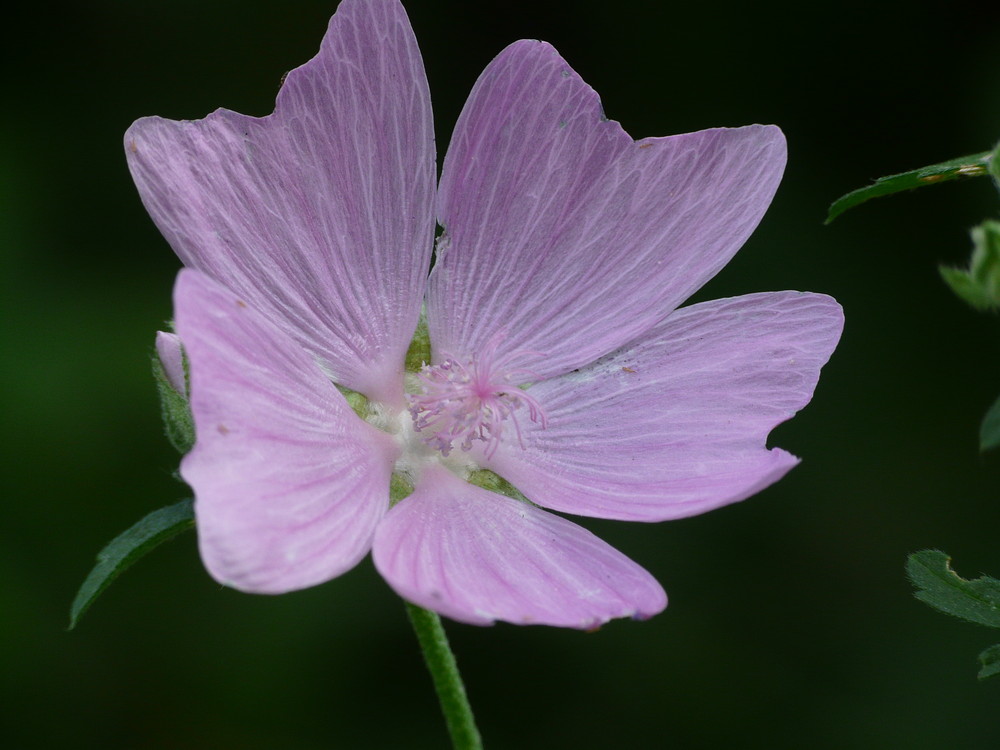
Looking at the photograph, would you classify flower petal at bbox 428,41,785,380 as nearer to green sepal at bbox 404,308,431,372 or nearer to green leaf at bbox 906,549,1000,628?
green sepal at bbox 404,308,431,372

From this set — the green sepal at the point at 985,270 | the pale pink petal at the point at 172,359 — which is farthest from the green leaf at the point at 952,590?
the pale pink petal at the point at 172,359

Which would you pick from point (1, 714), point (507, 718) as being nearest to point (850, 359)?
point (507, 718)

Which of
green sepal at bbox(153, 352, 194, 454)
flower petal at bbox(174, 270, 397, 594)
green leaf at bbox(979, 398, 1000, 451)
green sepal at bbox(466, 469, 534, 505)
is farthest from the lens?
green sepal at bbox(466, 469, 534, 505)

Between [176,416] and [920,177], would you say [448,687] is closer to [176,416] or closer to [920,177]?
[176,416]

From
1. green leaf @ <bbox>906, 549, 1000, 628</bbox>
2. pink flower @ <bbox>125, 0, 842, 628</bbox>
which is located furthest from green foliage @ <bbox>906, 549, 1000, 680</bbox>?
pink flower @ <bbox>125, 0, 842, 628</bbox>

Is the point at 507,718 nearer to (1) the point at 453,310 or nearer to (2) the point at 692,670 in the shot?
(2) the point at 692,670

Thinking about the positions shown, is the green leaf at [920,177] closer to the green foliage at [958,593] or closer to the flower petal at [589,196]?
the flower petal at [589,196]
